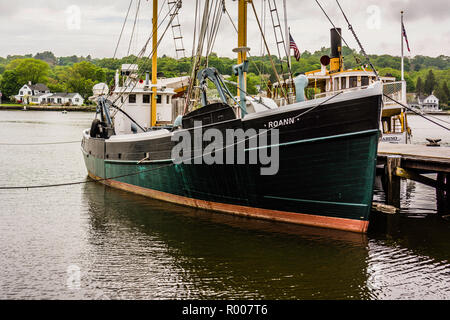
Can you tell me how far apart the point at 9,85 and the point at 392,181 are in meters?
159

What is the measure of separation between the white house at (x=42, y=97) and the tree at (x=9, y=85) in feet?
13.4

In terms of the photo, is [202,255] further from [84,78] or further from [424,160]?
[84,78]

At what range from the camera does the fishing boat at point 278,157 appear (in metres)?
11.0

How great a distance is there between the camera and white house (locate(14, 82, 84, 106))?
143125 mm

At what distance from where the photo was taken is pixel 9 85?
490ft

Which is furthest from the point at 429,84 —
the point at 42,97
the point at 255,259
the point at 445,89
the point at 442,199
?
the point at 255,259

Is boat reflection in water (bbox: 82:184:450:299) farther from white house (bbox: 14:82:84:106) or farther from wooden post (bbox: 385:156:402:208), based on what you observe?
white house (bbox: 14:82:84:106)

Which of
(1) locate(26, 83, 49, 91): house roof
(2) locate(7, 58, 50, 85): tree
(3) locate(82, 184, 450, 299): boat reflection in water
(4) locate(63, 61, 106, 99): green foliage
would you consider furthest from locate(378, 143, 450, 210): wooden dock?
(2) locate(7, 58, 50, 85): tree

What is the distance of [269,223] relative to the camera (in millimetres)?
12680

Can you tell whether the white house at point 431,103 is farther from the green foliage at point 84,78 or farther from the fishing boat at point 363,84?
the fishing boat at point 363,84

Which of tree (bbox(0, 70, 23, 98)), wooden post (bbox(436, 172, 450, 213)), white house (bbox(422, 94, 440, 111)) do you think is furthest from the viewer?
tree (bbox(0, 70, 23, 98))

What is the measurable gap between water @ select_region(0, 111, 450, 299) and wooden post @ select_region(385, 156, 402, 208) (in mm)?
587

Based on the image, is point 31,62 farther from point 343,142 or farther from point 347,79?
point 343,142

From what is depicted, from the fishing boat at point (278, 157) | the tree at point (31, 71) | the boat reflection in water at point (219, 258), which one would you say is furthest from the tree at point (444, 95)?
the boat reflection in water at point (219, 258)
